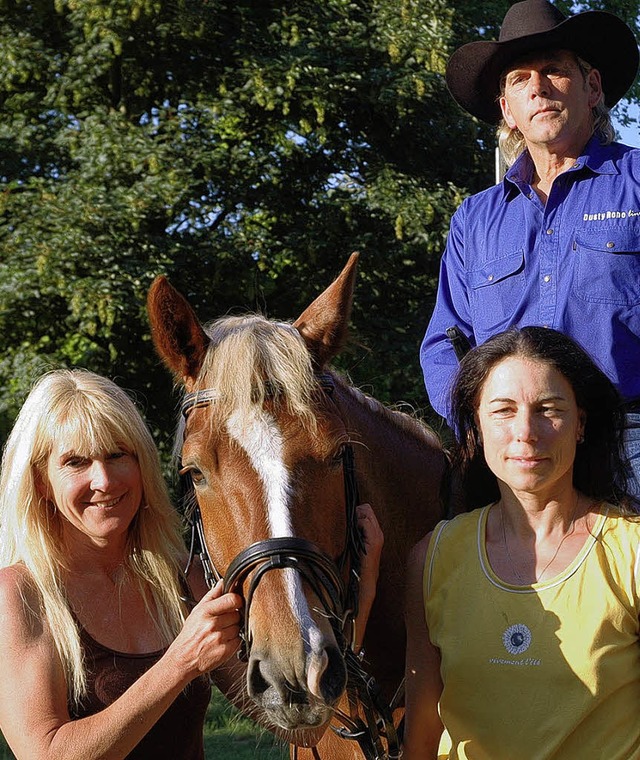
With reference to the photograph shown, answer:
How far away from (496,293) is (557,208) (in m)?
0.35

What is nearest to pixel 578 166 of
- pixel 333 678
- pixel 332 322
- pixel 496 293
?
pixel 496 293

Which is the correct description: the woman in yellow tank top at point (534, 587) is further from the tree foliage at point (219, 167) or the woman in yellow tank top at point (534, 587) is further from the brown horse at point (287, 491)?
the tree foliage at point (219, 167)

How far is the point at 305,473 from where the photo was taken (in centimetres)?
254

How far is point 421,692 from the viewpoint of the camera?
2477 mm

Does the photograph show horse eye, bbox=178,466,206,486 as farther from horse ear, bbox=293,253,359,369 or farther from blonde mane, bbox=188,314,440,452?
horse ear, bbox=293,253,359,369

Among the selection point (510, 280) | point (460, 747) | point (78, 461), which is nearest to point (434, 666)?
point (460, 747)

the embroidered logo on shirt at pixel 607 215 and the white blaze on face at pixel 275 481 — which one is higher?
the embroidered logo on shirt at pixel 607 215

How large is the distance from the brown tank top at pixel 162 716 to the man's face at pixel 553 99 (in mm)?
2094

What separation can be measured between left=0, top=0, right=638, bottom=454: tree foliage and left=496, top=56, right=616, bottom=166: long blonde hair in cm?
714

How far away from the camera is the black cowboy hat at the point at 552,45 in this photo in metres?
3.35

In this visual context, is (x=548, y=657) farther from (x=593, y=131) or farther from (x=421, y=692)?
(x=593, y=131)

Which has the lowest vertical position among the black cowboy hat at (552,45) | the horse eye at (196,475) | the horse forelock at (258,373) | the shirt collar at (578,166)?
the horse eye at (196,475)

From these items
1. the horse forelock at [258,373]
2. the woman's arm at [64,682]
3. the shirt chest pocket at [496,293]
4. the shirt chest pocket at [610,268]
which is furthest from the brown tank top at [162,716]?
the shirt chest pocket at [610,268]

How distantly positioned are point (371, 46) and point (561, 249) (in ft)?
30.6
